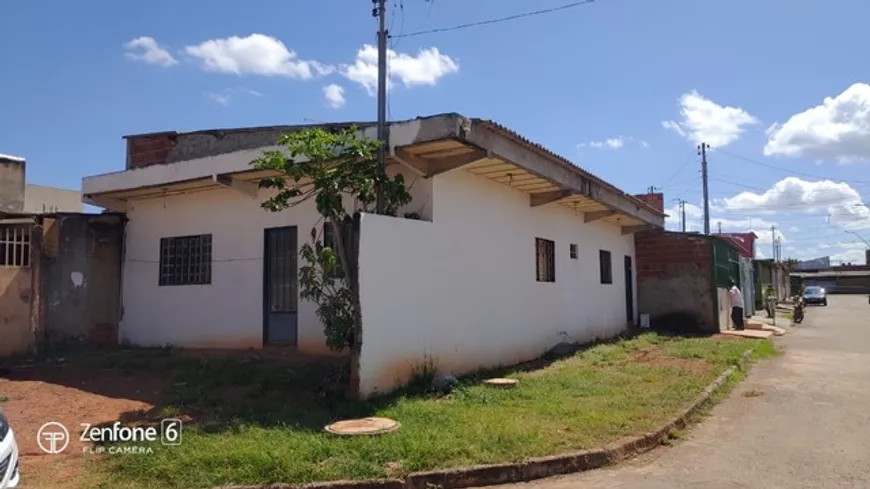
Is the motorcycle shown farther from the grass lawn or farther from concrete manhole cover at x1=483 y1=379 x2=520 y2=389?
concrete manhole cover at x1=483 y1=379 x2=520 y2=389

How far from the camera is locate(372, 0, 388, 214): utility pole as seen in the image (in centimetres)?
892

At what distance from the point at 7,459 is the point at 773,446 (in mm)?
6557

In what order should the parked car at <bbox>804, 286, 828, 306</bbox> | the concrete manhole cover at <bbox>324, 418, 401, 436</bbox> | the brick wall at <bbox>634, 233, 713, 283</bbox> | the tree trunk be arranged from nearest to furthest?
the concrete manhole cover at <bbox>324, 418, 401, 436</bbox>, the tree trunk, the brick wall at <bbox>634, 233, 713, 283</bbox>, the parked car at <bbox>804, 286, 828, 306</bbox>

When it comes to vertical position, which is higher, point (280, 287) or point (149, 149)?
point (149, 149)

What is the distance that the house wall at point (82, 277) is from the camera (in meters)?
11.9

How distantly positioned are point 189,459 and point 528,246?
8.35m

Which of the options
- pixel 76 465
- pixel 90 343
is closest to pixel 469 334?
pixel 76 465

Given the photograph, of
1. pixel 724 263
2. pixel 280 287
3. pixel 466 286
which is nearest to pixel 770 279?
pixel 724 263

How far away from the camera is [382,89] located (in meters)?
9.23

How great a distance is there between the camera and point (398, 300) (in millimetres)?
8633

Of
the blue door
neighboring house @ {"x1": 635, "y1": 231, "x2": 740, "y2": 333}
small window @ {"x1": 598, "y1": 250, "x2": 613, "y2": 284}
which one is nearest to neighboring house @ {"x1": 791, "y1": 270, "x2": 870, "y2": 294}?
neighboring house @ {"x1": 635, "y1": 231, "x2": 740, "y2": 333}

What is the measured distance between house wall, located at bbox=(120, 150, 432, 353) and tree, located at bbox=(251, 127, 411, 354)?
7.97 ft

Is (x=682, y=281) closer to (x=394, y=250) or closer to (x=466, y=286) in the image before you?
(x=466, y=286)

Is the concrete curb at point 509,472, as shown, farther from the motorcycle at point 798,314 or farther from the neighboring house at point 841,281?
the neighboring house at point 841,281
